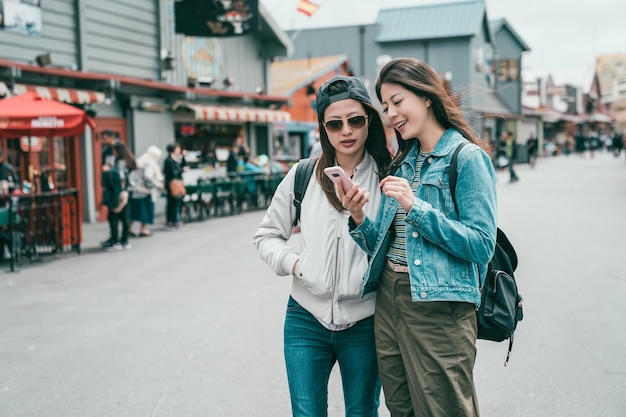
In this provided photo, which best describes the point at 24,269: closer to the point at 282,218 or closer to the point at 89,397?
the point at 89,397

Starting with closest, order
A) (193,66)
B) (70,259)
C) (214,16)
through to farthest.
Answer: (70,259) < (214,16) < (193,66)

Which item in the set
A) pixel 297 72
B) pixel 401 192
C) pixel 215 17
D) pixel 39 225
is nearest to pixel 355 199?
pixel 401 192

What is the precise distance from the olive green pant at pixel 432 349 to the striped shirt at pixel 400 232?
60 millimetres

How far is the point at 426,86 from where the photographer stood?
2.52 m

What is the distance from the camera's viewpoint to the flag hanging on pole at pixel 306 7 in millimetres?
20766

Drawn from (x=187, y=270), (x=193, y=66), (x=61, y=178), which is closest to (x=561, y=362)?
(x=187, y=270)

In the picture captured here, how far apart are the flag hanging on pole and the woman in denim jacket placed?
1894 cm

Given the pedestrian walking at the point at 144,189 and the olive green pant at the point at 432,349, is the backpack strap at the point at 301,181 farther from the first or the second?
the pedestrian walking at the point at 144,189

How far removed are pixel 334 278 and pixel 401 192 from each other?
551 millimetres

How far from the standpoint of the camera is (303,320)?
9.09ft

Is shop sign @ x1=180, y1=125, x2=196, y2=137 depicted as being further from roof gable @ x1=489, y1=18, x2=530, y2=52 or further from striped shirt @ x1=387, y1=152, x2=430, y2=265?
roof gable @ x1=489, y1=18, x2=530, y2=52

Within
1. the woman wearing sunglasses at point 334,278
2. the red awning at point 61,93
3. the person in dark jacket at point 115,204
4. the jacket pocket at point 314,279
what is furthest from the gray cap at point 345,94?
the red awning at point 61,93

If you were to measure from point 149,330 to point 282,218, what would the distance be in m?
3.93

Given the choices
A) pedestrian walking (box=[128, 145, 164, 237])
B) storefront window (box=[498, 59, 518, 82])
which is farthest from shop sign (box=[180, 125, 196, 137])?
storefront window (box=[498, 59, 518, 82])
